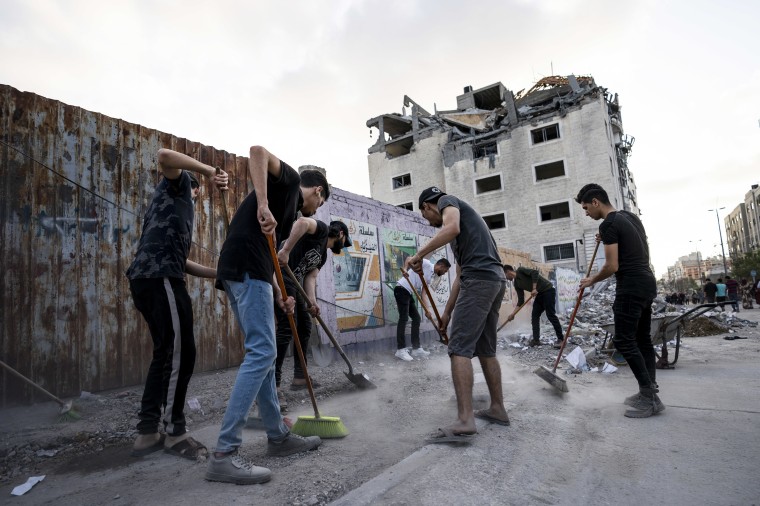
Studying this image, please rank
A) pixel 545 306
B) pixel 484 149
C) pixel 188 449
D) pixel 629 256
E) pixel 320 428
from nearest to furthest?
pixel 188 449, pixel 320 428, pixel 629 256, pixel 545 306, pixel 484 149

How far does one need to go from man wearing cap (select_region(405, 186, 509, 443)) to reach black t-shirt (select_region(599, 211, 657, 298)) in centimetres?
125

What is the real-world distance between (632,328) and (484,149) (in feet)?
99.7

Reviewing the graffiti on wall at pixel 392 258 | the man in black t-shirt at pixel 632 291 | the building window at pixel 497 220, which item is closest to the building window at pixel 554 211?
the building window at pixel 497 220

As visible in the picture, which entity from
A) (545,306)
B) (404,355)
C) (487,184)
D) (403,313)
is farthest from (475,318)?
(487,184)

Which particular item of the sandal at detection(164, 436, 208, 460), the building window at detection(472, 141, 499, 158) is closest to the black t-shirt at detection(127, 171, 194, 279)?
the sandal at detection(164, 436, 208, 460)

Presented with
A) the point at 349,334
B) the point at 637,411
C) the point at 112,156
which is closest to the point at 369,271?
the point at 349,334

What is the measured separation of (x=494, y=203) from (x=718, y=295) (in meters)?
17.0

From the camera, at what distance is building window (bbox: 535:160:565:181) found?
29581 millimetres

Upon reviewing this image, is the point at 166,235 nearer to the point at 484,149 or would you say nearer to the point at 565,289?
the point at 565,289

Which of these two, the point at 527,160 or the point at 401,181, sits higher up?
the point at 401,181

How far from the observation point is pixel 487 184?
32.1m

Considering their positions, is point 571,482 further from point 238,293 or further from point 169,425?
point 169,425

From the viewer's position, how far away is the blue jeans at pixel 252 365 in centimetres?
211

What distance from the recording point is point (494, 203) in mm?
31094
